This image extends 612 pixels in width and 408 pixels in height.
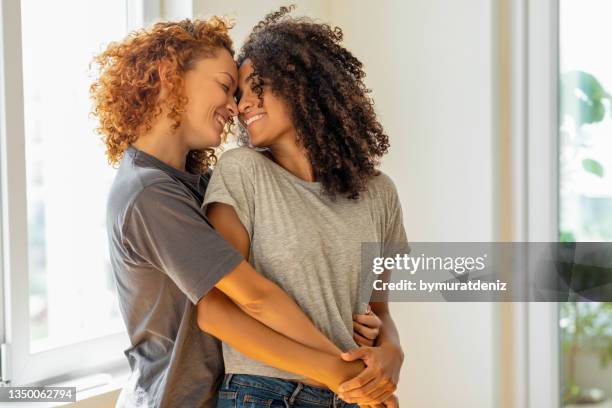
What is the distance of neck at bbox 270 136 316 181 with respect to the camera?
1406mm

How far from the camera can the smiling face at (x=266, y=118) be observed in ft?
4.56

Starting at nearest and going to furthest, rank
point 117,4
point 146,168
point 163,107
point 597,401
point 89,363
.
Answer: point 146,168 < point 163,107 < point 89,363 < point 117,4 < point 597,401

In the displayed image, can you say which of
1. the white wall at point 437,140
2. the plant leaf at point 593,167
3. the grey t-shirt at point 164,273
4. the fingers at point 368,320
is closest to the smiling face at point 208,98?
the grey t-shirt at point 164,273

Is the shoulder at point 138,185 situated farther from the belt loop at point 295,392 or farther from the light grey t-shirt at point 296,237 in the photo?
the belt loop at point 295,392

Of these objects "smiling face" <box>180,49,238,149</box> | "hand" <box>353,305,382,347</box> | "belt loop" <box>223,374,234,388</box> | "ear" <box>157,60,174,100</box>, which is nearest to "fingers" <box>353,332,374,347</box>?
"hand" <box>353,305,382,347</box>

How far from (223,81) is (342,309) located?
0.52m

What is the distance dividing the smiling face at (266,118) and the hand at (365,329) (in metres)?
0.39

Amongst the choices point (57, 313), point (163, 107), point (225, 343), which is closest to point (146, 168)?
point (163, 107)

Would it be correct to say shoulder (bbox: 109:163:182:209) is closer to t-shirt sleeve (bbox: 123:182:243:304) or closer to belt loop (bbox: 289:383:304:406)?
t-shirt sleeve (bbox: 123:182:243:304)

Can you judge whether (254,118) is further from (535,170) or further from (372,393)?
(535,170)

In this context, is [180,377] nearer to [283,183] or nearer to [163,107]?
[283,183]

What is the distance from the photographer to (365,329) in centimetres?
139

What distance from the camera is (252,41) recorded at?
57.0 inches

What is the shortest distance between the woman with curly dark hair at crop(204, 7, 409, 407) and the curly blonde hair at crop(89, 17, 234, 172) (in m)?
0.11
